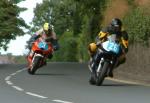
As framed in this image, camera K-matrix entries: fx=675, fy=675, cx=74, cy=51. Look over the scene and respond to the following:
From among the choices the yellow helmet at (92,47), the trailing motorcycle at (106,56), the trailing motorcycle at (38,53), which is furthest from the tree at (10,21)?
the trailing motorcycle at (106,56)

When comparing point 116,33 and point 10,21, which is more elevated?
point 116,33

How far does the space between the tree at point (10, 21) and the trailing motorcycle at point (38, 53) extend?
33.8 m

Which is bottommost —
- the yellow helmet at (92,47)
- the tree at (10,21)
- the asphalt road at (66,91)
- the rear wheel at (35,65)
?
the tree at (10,21)

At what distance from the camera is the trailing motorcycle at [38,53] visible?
24.1 meters

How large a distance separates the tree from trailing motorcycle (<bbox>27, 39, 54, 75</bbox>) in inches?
1332

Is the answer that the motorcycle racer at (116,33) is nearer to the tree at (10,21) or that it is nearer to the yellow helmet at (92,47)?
the yellow helmet at (92,47)

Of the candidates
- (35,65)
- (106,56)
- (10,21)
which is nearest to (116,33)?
(106,56)

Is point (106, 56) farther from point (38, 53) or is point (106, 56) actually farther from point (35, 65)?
point (38, 53)

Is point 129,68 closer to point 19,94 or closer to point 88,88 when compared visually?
point 88,88

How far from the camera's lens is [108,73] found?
60.5 ft

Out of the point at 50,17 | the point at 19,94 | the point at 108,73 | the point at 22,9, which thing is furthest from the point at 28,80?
the point at 50,17

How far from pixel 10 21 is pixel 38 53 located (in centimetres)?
3594

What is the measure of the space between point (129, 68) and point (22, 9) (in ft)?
119

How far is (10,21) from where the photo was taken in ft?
196
